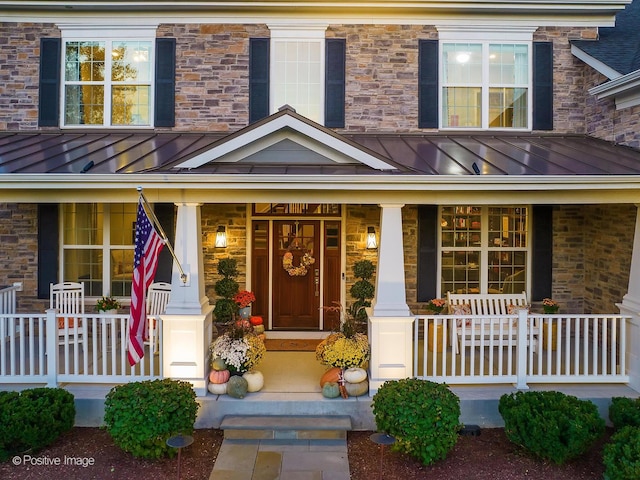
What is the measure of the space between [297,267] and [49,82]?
5.42m

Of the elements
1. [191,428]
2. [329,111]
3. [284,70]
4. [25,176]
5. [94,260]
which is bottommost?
[191,428]

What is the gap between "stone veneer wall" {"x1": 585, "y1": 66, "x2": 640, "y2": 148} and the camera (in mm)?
7797

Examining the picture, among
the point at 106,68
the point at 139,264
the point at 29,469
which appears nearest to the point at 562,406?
the point at 139,264

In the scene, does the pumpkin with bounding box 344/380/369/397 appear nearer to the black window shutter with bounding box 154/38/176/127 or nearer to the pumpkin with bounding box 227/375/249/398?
the pumpkin with bounding box 227/375/249/398

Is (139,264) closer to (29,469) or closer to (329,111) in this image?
(29,469)

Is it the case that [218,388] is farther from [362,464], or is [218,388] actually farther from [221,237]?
[221,237]

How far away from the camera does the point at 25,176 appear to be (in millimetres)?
6449

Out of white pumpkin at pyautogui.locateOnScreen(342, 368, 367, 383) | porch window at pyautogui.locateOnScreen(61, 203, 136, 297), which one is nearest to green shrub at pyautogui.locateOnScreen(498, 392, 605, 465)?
white pumpkin at pyautogui.locateOnScreen(342, 368, 367, 383)

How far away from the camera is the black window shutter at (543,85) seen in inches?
357

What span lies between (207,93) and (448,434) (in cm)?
676

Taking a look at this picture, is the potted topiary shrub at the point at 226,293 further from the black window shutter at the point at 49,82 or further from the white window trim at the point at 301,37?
the black window shutter at the point at 49,82

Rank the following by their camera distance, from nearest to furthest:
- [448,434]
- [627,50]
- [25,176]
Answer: [448,434]
[25,176]
[627,50]

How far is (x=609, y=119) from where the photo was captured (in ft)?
27.6

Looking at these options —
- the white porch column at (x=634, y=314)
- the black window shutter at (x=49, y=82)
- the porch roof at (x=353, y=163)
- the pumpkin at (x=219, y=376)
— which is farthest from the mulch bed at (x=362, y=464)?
the black window shutter at (x=49, y=82)
